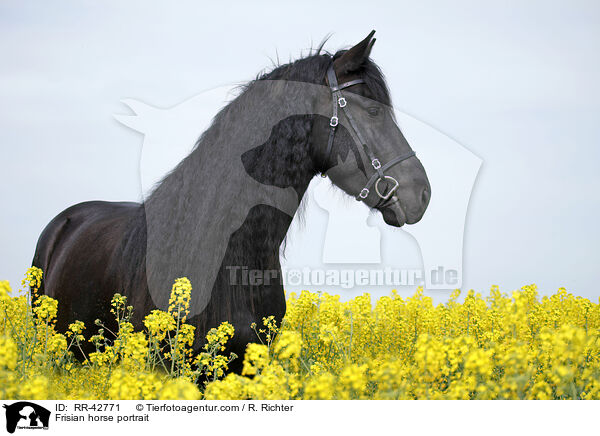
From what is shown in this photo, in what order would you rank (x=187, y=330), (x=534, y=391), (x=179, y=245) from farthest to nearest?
(x=179, y=245) < (x=187, y=330) < (x=534, y=391)

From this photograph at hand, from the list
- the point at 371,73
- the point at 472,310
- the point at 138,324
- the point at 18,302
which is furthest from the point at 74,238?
the point at 472,310

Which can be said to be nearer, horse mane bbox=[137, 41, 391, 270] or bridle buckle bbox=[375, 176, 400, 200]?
horse mane bbox=[137, 41, 391, 270]

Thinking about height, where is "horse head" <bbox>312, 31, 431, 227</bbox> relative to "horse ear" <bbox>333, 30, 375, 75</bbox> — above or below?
below

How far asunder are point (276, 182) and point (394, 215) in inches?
37.8

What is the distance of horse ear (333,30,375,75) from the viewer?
14.1 ft

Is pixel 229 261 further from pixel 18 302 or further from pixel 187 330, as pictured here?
pixel 18 302

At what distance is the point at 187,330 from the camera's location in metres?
3.82

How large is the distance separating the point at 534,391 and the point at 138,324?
107 inches

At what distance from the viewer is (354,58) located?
4352 millimetres

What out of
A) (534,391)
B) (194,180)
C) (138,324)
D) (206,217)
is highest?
(194,180)
